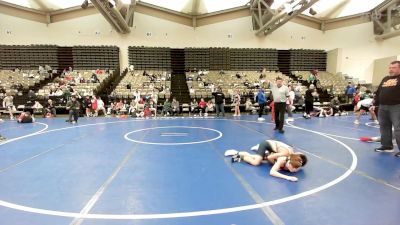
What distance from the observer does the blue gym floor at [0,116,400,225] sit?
2.80 metres

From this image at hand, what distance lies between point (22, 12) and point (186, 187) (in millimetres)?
22621

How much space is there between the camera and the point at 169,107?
14.6 metres

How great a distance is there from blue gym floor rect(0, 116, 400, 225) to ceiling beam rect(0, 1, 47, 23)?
58.9ft

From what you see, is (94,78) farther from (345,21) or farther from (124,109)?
(345,21)

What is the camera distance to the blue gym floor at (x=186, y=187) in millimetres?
2797

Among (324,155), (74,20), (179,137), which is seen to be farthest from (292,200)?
(74,20)

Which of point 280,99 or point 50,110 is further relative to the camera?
point 50,110

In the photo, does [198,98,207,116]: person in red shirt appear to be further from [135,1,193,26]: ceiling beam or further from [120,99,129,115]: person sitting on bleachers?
[135,1,193,26]: ceiling beam

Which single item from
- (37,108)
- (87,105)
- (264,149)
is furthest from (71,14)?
(264,149)

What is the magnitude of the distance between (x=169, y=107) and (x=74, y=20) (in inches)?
476

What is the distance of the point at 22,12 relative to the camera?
19953mm

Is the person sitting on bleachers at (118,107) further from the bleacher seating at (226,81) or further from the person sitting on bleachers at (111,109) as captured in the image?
the bleacher seating at (226,81)

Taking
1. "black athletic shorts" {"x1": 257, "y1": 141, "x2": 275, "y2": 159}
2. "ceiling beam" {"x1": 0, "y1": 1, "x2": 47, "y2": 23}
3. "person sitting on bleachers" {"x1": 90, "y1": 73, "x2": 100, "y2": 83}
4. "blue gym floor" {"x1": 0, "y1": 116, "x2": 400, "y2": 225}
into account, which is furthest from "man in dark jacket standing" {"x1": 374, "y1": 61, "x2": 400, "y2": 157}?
"ceiling beam" {"x1": 0, "y1": 1, "x2": 47, "y2": 23}

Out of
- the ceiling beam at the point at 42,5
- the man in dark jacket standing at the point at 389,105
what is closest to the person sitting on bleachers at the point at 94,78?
the ceiling beam at the point at 42,5
